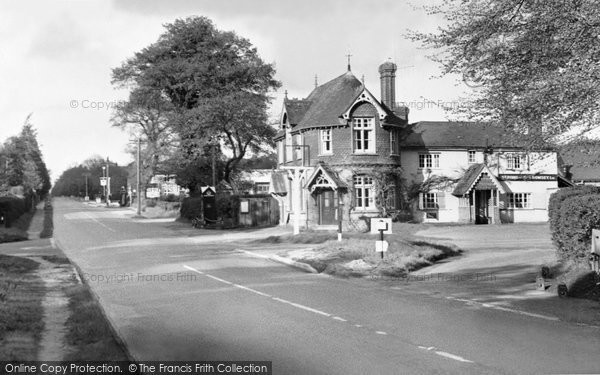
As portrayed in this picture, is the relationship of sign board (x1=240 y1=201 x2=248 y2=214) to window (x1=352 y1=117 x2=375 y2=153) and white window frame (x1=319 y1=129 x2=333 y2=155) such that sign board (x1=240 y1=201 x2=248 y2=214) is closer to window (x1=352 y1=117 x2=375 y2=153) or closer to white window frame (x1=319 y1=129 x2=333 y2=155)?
white window frame (x1=319 y1=129 x2=333 y2=155)

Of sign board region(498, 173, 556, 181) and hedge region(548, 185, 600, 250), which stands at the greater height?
sign board region(498, 173, 556, 181)

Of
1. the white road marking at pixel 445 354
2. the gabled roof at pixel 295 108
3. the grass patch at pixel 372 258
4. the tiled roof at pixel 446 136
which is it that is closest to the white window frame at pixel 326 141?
the gabled roof at pixel 295 108

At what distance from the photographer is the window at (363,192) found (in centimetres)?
3991

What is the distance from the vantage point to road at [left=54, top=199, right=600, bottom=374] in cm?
780

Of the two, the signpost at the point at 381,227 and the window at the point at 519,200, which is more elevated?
the window at the point at 519,200

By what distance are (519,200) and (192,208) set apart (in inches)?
998

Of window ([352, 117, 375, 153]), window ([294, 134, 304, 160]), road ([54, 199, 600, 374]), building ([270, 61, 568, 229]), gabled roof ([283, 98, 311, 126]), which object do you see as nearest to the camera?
road ([54, 199, 600, 374])

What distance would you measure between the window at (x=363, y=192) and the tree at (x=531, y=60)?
25.2 metres

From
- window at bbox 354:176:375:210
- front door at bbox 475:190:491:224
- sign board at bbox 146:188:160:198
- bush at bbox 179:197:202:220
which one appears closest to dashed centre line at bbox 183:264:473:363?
window at bbox 354:176:375:210

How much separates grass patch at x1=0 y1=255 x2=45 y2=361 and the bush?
31228 mm

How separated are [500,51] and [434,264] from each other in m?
8.17

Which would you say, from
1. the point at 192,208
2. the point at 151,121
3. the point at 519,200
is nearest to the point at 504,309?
the point at 519,200

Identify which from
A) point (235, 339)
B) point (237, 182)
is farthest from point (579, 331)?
point (237, 182)

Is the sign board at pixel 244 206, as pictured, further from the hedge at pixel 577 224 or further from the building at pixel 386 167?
the hedge at pixel 577 224
